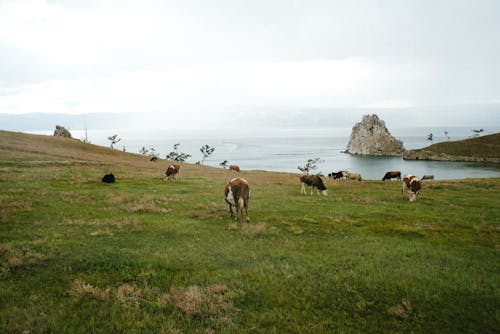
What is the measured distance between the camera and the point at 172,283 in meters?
9.65

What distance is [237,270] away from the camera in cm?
1078

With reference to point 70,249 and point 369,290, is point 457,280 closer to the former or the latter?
point 369,290

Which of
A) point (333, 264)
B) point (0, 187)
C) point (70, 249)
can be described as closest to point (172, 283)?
point (70, 249)

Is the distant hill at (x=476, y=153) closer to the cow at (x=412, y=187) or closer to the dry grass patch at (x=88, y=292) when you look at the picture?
the cow at (x=412, y=187)

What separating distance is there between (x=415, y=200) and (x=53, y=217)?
1126 inches

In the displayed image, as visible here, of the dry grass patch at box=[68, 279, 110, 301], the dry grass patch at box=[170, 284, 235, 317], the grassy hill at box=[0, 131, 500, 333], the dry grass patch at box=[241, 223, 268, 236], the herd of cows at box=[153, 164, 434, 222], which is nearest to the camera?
the grassy hill at box=[0, 131, 500, 333]

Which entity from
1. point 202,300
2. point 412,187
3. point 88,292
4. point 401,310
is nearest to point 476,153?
point 412,187

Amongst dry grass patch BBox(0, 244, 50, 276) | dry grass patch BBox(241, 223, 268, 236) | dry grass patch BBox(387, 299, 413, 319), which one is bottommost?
dry grass patch BBox(387, 299, 413, 319)

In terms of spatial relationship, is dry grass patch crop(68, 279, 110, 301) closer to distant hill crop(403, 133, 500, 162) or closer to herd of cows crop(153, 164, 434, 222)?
herd of cows crop(153, 164, 434, 222)

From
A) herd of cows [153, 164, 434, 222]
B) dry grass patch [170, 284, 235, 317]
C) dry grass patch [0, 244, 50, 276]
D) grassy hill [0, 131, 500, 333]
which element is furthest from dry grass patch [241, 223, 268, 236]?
dry grass patch [0, 244, 50, 276]

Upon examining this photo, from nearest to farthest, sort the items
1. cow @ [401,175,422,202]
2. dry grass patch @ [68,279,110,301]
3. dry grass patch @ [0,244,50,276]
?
dry grass patch @ [68,279,110,301] → dry grass patch @ [0,244,50,276] → cow @ [401,175,422,202]

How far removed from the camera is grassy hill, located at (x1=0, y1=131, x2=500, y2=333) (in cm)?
786

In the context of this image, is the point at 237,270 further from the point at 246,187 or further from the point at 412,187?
the point at 412,187

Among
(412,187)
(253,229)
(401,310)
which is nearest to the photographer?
(401,310)
